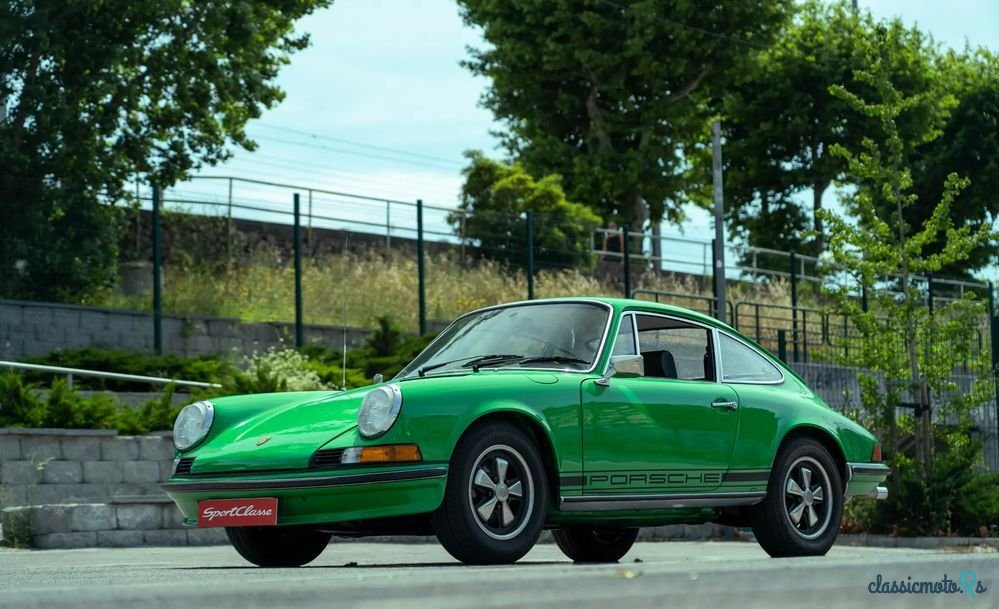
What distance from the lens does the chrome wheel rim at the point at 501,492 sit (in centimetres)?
686

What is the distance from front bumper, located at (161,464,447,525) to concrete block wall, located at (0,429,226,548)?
497 centimetres

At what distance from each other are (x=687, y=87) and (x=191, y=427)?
126ft

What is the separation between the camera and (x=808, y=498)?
28.6 feet

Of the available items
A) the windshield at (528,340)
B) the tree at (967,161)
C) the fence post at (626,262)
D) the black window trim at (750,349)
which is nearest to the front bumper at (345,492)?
the windshield at (528,340)

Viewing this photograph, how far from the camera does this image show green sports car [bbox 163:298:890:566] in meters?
6.82

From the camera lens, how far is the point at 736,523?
859 centimetres

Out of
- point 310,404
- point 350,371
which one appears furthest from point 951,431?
point 310,404

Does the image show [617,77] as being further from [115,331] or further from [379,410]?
[379,410]

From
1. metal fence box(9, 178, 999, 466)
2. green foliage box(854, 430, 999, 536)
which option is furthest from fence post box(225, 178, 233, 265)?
green foliage box(854, 430, 999, 536)

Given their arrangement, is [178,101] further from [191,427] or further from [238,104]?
[191,427]

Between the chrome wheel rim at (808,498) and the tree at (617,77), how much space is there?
1372 inches

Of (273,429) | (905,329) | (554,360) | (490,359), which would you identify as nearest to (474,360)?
(490,359)

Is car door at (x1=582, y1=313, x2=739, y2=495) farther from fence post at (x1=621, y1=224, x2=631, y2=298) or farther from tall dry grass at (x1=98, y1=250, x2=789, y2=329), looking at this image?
fence post at (x1=621, y1=224, x2=631, y2=298)

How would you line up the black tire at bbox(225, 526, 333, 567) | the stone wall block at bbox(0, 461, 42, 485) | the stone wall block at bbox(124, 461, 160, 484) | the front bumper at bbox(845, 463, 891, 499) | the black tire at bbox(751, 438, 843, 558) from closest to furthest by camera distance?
the black tire at bbox(225, 526, 333, 567) < the black tire at bbox(751, 438, 843, 558) < the front bumper at bbox(845, 463, 891, 499) < the stone wall block at bbox(0, 461, 42, 485) < the stone wall block at bbox(124, 461, 160, 484)
